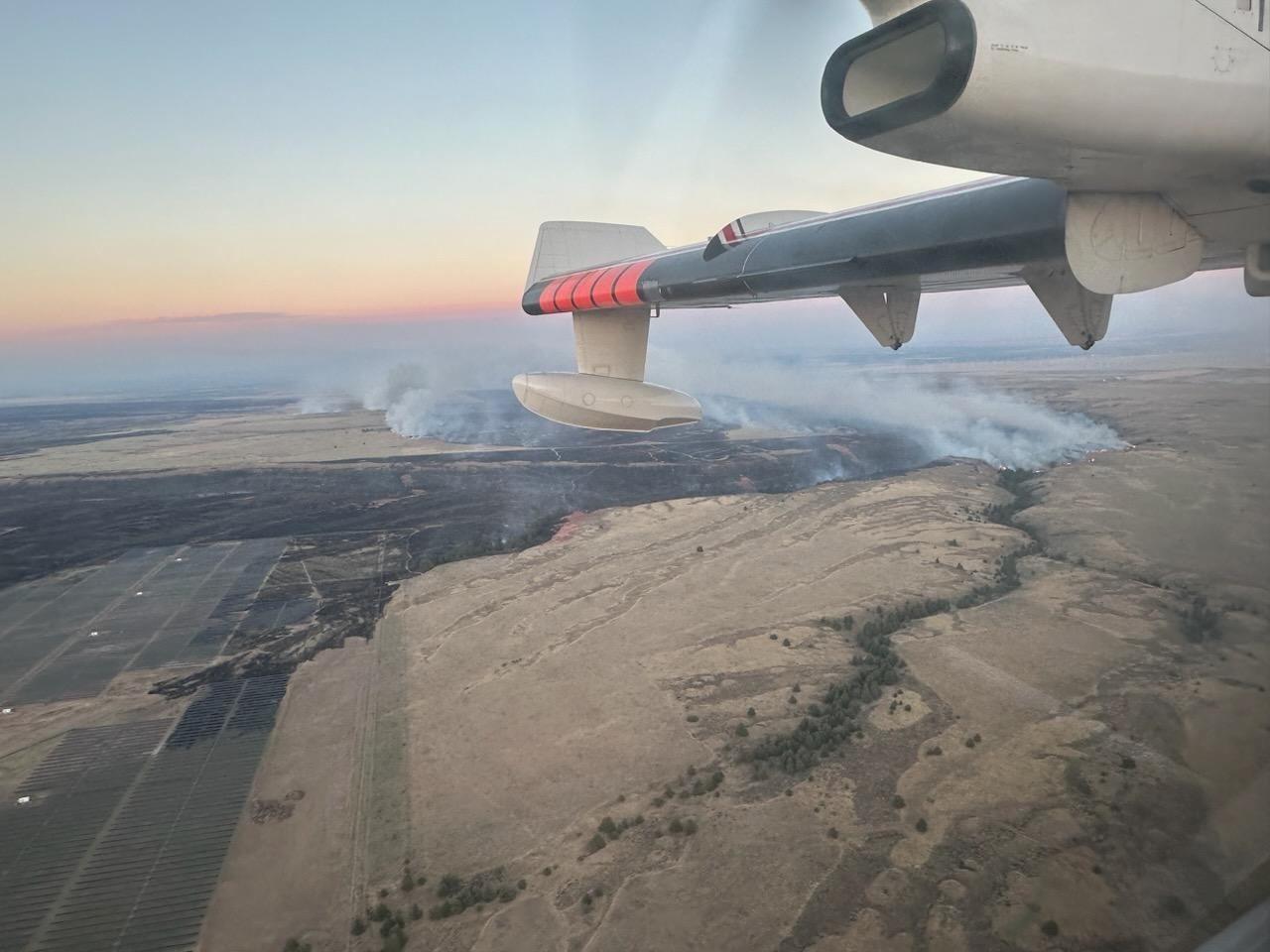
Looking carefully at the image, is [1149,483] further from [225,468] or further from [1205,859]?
[225,468]

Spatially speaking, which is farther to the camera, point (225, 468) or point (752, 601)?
point (225, 468)

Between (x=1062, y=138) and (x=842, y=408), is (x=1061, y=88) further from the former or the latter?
(x=842, y=408)

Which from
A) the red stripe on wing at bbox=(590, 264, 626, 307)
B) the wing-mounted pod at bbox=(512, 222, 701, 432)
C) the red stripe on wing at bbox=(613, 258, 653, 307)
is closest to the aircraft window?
the red stripe on wing at bbox=(613, 258, 653, 307)

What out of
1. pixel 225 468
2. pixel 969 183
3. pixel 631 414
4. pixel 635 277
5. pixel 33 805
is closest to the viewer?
pixel 969 183

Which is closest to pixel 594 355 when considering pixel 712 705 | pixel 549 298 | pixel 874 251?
pixel 549 298

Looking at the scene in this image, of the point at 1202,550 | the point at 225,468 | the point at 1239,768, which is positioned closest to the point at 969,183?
the point at 1239,768

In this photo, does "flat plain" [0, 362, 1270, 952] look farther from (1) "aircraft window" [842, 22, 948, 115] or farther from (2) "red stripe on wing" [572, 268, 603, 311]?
(1) "aircraft window" [842, 22, 948, 115]
